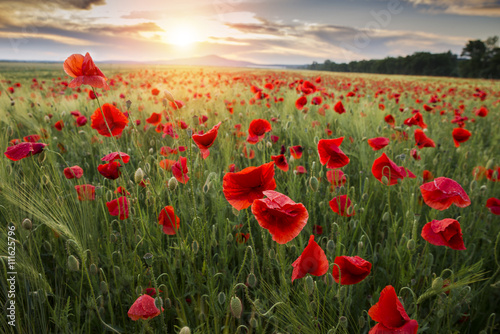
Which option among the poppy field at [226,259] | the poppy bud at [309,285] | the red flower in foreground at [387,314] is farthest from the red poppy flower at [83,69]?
A: the red flower in foreground at [387,314]

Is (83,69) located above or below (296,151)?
above

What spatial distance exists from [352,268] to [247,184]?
405 mm

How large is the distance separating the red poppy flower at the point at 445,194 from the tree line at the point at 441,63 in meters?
36.9


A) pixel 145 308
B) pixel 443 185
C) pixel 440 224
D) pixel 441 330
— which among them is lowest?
pixel 441 330

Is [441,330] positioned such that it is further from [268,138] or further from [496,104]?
[496,104]

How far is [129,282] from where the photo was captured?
1.12m

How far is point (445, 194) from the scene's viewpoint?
1.06 m

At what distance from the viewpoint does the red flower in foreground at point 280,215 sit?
28.7 inches

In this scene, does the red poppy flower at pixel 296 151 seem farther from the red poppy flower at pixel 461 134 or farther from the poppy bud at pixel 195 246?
the red poppy flower at pixel 461 134

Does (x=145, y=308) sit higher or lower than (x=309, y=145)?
lower

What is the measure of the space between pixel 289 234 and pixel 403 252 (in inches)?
34.3

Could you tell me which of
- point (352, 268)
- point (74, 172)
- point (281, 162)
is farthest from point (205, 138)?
point (74, 172)

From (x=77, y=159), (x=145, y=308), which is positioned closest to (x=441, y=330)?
(x=145, y=308)

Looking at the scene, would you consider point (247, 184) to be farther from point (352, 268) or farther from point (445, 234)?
point (445, 234)
